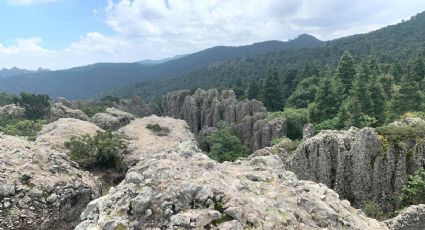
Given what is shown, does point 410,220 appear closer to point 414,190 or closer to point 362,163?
point 414,190

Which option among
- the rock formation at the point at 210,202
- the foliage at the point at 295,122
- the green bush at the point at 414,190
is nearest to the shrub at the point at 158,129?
the green bush at the point at 414,190

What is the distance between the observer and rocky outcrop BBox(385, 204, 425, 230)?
641 inches

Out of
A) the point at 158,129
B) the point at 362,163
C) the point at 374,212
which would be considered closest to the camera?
the point at 374,212

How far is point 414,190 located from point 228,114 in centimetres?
5529

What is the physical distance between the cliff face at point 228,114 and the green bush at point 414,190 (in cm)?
3379

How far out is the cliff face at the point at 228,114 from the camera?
5841 centimetres

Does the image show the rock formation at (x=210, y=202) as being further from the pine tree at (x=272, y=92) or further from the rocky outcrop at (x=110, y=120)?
the pine tree at (x=272, y=92)

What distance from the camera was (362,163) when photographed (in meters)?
24.8

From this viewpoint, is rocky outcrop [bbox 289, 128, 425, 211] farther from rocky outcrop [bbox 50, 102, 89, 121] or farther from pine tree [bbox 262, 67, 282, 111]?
pine tree [bbox 262, 67, 282, 111]

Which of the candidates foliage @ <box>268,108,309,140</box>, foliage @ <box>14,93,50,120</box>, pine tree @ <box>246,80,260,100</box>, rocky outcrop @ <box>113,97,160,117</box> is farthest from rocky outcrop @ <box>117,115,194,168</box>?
rocky outcrop @ <box>113,97,160,117</box>

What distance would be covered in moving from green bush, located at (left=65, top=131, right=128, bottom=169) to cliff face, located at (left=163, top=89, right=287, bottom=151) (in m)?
30.1

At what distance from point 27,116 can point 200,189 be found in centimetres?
8539

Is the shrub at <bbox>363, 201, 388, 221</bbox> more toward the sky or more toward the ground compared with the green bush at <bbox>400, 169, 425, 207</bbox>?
more toward the ground

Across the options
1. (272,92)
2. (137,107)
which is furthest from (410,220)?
(137,107)
